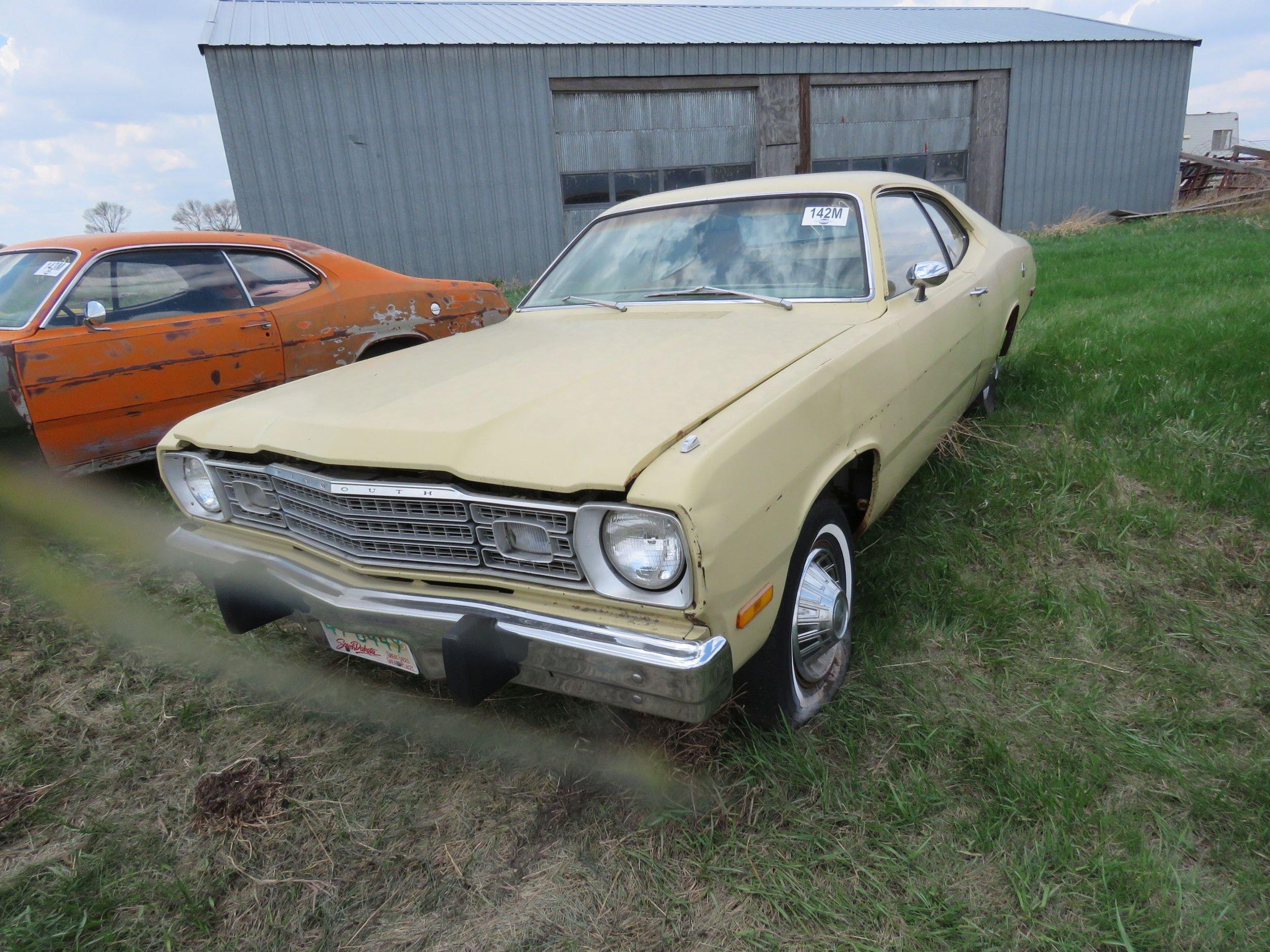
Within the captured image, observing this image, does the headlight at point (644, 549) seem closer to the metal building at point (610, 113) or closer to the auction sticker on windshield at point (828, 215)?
the auction sticker on windshield at point (828, 215)

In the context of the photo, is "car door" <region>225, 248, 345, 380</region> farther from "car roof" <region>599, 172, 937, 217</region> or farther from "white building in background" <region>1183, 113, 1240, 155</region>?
"white building in background" <region>1183, 113, 1240, 155</region>

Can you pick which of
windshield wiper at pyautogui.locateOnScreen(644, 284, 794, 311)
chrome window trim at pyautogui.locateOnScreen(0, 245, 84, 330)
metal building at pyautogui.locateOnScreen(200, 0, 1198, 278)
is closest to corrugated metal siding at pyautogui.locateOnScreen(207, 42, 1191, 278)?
metal building at pyautogui.locateOnScreen(200, 0, 1198, 278)

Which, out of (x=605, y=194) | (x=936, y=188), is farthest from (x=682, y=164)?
(x=936, y=188)

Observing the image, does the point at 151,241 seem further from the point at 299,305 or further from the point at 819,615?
the point at 819,615

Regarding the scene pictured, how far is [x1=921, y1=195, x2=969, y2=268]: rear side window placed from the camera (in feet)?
12.1

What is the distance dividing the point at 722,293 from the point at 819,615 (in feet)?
4.27

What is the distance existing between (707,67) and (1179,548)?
1175 cm

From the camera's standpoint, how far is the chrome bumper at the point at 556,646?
1.67 metres

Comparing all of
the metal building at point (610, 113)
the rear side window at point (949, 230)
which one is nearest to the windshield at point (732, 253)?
the rear side window at point (949, 230)

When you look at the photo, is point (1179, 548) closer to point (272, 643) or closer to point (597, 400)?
point (597, 400)

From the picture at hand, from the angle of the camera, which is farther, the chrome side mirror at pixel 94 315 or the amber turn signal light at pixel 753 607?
the chrome side mirror at pixel 94 315

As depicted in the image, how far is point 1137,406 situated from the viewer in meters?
4.19

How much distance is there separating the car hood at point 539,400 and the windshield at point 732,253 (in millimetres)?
179

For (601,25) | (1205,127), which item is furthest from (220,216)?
(1205,127)
